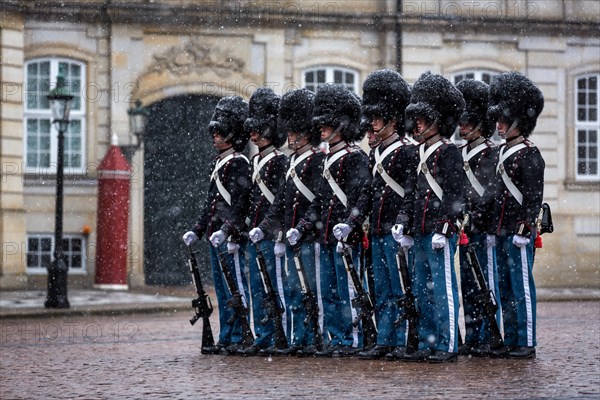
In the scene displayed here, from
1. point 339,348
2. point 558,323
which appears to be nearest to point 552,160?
point 558,323

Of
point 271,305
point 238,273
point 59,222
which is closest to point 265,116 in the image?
point 238,273

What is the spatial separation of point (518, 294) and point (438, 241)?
0.94m

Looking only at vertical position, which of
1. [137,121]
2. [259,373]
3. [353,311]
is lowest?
[259,373]

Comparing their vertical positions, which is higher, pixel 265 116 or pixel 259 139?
pixel 265 116

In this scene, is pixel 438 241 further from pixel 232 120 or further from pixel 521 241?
pixel 232 120

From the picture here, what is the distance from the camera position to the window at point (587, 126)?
83.1ft

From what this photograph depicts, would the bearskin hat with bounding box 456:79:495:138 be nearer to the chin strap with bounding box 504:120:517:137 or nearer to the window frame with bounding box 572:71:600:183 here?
the chin strap with bounding box 504:120:517:137

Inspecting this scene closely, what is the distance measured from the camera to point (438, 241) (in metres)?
10.6

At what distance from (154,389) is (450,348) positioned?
234 centimetres

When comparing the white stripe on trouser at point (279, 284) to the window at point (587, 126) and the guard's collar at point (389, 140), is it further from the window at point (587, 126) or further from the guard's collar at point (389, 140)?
the window at point (587, 126)

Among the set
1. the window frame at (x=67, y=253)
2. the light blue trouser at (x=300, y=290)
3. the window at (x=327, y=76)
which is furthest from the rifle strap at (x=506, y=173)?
the window at (x=327, y=76)

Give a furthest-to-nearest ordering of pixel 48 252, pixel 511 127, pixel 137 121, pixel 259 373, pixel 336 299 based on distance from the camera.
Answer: pixel 48 252 → pixel 137 121 → pixel 336 299 → pixel 511 127 → pixel 259 373

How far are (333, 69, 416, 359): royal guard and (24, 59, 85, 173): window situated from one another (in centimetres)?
1243

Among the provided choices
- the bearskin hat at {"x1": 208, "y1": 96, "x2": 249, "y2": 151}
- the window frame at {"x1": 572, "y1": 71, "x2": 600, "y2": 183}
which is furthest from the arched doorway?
the bearskin hat at {"x1": 208, "y1": 96, "x2": 249, "y2": 151}
